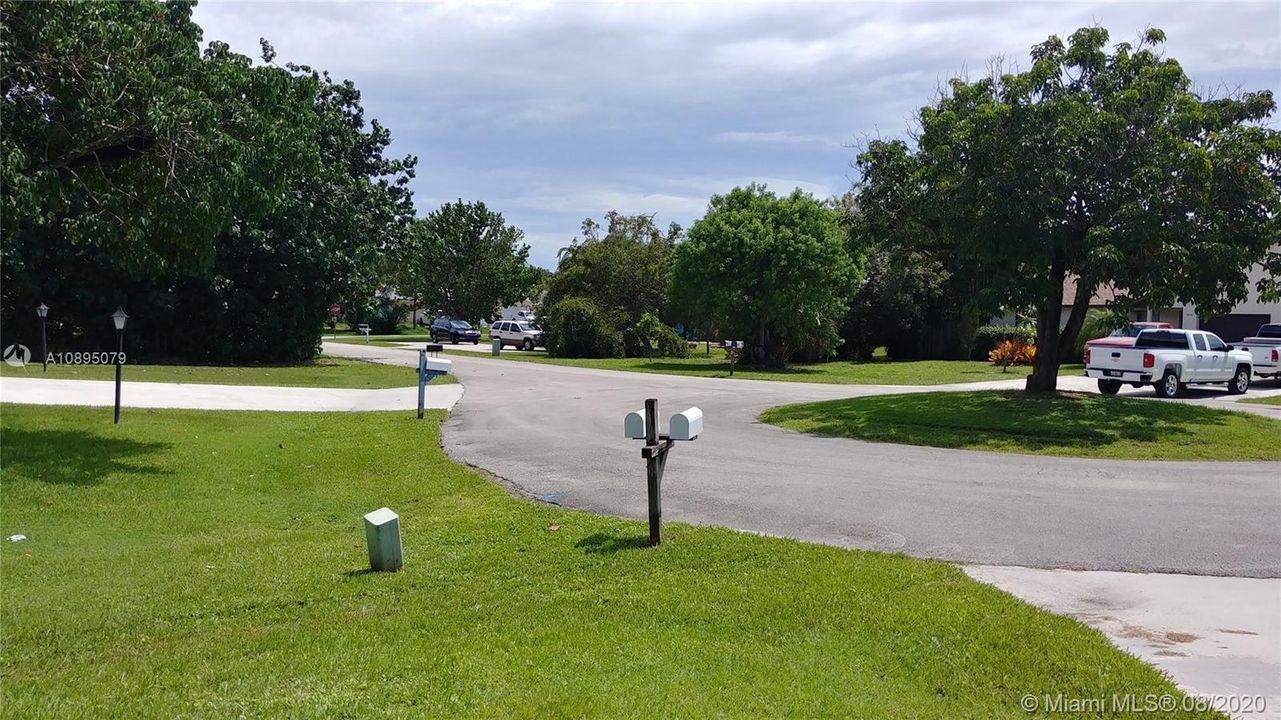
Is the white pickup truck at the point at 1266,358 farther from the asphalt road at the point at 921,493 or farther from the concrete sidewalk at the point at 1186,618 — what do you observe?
the concrete sidewalk at the point at 1186,618

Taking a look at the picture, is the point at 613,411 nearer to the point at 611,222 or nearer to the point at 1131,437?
the point at 1131,437

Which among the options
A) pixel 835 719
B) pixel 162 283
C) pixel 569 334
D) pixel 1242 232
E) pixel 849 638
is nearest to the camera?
pixel 835 719

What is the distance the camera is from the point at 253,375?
97.5 ft

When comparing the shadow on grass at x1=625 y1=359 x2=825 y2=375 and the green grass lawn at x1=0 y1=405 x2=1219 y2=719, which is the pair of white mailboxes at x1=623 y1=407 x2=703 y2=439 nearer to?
the green grass lawn at x1=0 y1=405 x2=1219 y2=719

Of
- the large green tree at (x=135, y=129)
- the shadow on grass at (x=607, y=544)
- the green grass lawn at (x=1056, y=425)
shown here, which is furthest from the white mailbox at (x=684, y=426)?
the large green tree at (x=135, y=129)

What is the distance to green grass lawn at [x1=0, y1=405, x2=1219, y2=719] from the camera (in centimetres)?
483

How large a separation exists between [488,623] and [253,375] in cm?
2577

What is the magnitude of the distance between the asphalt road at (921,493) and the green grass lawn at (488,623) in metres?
1.00

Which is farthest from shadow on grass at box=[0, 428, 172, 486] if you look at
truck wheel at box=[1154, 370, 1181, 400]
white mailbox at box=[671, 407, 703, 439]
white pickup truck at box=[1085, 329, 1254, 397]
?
truck wheel at box=[1154, 370, 1181, 400]

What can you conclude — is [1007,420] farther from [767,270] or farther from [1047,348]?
[767,270]

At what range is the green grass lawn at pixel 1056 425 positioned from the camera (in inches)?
567

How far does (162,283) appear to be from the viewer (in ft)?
113

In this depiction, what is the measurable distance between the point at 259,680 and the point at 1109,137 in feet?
51.9

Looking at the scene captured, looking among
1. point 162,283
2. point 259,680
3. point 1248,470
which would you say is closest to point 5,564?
point 259,680
